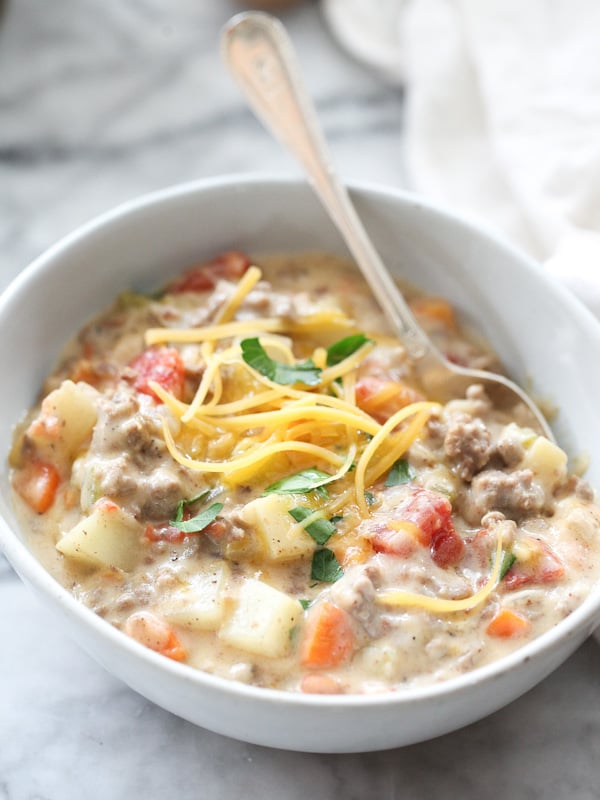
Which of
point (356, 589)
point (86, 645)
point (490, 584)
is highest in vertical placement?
point (86, 645)

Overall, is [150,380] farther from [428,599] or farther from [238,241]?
[428,599]

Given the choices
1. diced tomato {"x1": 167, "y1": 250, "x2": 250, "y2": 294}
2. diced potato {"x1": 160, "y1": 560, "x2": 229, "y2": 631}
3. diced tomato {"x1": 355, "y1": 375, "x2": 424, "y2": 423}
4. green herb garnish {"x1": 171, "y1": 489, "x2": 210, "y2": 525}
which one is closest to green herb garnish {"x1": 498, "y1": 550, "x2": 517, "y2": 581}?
diced tomato {"x1": 355, "y1": 375, "x2": 424, "y2": 423}

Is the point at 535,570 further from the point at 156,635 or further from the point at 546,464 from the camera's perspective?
the point at 156,635

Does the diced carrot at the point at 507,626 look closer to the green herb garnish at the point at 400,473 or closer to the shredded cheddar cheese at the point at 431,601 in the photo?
the shredded cheddar cheese at the point at 431,601

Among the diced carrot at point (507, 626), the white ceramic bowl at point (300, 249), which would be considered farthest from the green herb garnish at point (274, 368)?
the diced carrot at point (507, 626)

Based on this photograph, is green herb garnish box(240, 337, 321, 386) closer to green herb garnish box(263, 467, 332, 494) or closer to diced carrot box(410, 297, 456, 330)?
green herb garnish box(263, 467, 332, 494)

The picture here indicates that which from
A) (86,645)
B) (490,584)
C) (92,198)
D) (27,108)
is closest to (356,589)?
(490,584)
